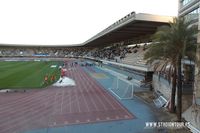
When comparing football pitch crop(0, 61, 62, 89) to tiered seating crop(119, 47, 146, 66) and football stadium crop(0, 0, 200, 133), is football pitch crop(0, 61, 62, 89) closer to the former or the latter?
football stadium crop(0, 0, 200, 133)

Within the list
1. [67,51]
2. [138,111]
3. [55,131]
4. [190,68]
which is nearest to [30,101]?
[55,131]

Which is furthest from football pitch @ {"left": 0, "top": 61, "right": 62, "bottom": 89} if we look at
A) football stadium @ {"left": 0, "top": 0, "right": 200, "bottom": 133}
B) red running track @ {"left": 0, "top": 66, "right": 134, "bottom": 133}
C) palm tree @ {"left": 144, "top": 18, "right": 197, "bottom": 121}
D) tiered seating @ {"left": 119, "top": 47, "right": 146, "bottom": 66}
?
palm tree @ {"left": 144, "top": 18, "right": 197, "bottom": 121}

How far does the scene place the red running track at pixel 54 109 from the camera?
14102 millimetres

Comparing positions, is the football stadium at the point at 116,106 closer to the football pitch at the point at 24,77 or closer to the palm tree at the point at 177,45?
the palm tree at the point at 177,45

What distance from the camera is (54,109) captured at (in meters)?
16.9

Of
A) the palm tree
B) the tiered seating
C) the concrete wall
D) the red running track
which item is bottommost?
the red running track

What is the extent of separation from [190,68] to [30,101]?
15325 millimetres

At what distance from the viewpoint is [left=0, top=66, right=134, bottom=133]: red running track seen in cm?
1410

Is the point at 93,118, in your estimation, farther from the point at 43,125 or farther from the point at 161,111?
the point at 161,111

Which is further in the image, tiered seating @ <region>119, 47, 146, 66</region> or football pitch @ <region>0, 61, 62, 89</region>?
tiered seating @ <region>119, 47, 146, 66</region>

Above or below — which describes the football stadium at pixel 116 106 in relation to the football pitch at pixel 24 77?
below

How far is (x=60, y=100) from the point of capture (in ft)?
64.6

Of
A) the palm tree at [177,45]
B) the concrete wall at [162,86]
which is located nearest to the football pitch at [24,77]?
the concrete wall at [162,86]

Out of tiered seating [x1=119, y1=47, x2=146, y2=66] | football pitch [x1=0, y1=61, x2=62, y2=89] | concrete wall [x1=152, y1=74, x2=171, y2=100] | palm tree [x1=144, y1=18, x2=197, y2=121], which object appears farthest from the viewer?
tiered seating [x1=119, y1=47, x2=146, y2=66]
